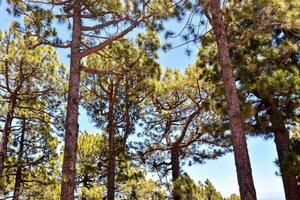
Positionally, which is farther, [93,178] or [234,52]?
[93,178]

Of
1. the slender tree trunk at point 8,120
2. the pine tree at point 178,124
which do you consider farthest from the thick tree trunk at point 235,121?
the slender tree trunk at point 8,120

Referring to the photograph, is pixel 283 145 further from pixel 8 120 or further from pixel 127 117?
pixel 8 120

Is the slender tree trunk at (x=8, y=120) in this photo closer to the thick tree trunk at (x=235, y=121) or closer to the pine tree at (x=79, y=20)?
the pine tree at (x=79, y=20)

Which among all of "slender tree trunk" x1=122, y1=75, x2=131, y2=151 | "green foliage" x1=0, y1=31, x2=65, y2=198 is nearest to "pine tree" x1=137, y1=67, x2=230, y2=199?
"slender tree trunk" x1=122, y1=75, x2=131, y2=151

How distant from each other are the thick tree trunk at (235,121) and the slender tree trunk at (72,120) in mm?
2636

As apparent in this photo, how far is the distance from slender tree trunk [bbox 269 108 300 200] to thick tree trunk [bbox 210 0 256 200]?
1372mm

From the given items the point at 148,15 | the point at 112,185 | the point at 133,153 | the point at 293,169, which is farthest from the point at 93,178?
the point at 293,169

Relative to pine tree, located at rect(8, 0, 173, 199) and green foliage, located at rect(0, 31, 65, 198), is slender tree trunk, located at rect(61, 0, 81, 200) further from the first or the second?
green foliage, located at rect(0, 31, 65, 198)

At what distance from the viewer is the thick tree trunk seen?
4.90 metres

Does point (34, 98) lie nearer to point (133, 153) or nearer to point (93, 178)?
point (133, 153)

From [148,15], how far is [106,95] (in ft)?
13.2

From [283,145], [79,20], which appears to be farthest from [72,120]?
[283,145]

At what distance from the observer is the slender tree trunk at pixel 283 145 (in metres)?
6.46

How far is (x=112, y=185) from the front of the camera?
9.59 meters
